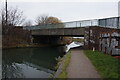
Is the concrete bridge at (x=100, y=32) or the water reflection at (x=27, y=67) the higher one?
the concrete bridge at (x=100, y=32)

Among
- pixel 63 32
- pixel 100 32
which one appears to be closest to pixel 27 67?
pixel 100 32

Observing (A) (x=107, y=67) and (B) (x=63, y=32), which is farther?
(B) (x=63, y=32)

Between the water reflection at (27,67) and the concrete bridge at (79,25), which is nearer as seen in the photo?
the water reflection at (27,67)

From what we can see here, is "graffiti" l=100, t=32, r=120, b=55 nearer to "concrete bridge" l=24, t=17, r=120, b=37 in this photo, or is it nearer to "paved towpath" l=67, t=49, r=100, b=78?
"concrete bridge" l=24, t=17, r=120, b=37

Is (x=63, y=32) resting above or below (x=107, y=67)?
above

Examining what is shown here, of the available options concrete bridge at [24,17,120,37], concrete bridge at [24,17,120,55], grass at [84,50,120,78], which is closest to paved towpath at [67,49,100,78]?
grass at [84,50,120,78]

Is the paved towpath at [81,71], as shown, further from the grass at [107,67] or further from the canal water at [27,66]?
the canal water at [27,66]

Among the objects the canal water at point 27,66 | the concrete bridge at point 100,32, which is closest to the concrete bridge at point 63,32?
the concrete bridge at point 100,32

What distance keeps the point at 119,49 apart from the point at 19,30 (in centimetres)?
3042

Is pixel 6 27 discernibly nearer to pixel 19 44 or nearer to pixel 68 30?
pixel 19 44

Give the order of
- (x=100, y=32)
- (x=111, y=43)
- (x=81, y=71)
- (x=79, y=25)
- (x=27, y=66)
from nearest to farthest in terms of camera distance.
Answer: (x=81, y=71) < (x=27, y=66) < (x=111, y=43) < (x=100, y=32) < (x=79, y=25)

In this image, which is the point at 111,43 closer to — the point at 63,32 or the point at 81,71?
the point at 81,71

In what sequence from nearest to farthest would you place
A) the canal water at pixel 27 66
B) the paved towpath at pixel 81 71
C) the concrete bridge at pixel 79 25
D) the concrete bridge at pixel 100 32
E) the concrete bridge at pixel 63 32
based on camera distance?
the paved towpath at pixel 81 71 < the canal water at pixel 27 66 < the concrete bridge at pixel 100 32 < the concrete bridge at pixel 79 25 < the concrete bridge at pixel 63 32

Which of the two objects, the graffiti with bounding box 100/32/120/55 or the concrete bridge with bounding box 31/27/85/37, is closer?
the graffiti with bounding box 100/32/120/55
